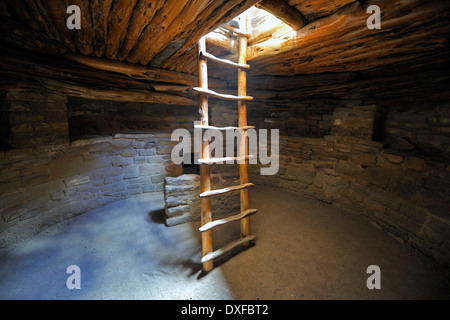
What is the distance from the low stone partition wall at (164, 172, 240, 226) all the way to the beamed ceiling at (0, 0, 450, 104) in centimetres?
161

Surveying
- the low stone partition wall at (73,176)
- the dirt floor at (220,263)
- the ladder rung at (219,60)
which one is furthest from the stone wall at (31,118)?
the ladder rung at (219,60)

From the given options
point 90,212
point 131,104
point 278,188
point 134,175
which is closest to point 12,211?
point 90,212

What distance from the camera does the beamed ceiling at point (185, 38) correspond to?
1420 mm

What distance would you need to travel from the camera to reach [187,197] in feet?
10.2

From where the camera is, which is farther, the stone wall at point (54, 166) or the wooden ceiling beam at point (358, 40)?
the stone wall at point (54, 166)

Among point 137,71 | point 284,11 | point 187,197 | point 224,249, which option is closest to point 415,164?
point 284,11

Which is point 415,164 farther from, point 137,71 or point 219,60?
point 137,71

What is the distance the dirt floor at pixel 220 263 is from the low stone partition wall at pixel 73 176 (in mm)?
300

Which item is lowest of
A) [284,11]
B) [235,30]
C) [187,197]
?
[187,197]

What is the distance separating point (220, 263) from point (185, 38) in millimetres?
2543

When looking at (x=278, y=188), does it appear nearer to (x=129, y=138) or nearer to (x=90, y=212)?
(x=129, y=138)

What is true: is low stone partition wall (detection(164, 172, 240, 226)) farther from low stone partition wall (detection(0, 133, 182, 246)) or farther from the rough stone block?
the rough stone block

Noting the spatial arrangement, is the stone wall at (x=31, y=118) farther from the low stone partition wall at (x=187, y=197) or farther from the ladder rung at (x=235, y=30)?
the ladder rung at (x=235, y=30)

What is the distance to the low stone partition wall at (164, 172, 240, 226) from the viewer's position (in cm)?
303
